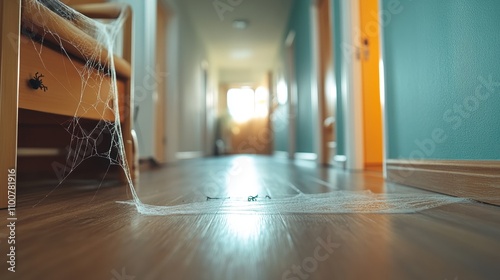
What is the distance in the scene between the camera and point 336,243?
17.9 inches

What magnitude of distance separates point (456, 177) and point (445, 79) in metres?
0.29

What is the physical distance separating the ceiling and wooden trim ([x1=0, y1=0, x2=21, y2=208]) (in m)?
3.72

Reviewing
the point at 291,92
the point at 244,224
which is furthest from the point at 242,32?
the point at 244,224

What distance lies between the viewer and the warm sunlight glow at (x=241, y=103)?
8906mm

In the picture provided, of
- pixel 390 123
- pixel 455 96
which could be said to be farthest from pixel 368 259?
pixel 390 123

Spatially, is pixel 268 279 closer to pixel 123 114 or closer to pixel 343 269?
pixel 343 269

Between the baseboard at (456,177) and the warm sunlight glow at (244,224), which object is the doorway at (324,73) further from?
the warm sunlight glow at (244,224)

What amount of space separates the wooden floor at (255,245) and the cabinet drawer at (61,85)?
0.30 meters

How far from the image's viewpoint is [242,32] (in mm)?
5668

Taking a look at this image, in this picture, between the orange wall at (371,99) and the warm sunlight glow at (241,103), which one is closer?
the orange wall at (371,99)

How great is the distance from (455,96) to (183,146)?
3653 mm

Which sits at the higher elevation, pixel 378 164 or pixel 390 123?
pixel 390 123

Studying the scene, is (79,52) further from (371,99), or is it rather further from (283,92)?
(283,92)

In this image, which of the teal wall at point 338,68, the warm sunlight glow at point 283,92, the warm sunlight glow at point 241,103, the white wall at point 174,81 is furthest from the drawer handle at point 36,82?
the warm sunlight glow at point 241,103
